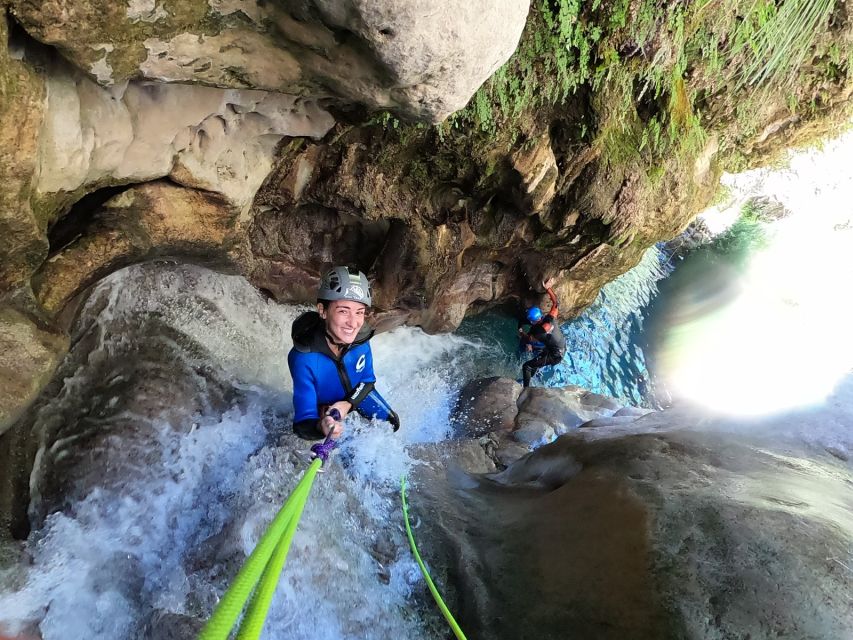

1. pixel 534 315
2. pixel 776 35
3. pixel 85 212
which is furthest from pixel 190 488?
pixel 776 35

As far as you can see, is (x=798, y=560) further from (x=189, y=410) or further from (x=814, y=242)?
(x=814, y=242)

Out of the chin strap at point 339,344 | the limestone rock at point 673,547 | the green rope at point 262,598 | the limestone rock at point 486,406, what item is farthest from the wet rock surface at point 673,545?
the limestone rock at point 486,406

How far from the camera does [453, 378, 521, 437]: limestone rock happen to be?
7992 millimetres

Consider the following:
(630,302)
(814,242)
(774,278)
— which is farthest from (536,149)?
(814,242)

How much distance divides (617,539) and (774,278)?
2196 cm

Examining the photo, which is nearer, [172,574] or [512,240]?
[172,574]

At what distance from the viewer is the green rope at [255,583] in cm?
171

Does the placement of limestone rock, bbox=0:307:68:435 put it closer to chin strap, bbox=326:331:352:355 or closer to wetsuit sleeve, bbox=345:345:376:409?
chin strap, bbox=326:331:352:355

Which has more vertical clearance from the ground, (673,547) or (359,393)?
(673,547)

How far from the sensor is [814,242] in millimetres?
22359

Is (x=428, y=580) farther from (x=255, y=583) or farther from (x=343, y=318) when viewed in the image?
(x=343, y=318)

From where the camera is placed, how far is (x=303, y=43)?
9.76 feet

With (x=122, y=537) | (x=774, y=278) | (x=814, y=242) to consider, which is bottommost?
(x=122, y=537)

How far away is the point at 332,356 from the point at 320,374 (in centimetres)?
19
